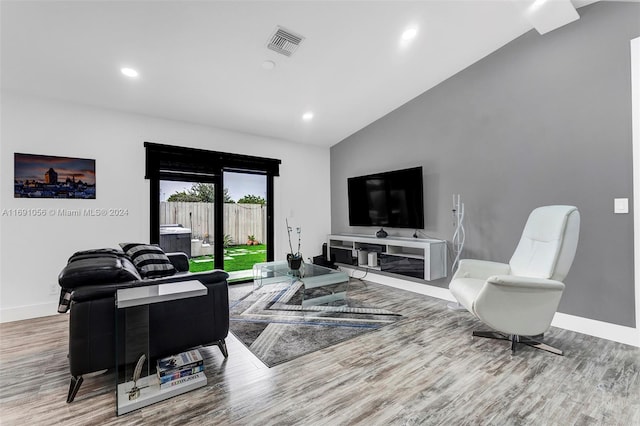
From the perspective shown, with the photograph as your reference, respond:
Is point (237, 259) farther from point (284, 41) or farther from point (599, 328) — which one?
point (599, 328)

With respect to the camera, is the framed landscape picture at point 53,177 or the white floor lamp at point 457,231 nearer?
the framed landscape picture at point 53,177

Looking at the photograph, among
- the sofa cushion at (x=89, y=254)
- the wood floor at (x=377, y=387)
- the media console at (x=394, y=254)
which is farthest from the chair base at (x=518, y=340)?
the sofa cushion at (x=89, y=254)

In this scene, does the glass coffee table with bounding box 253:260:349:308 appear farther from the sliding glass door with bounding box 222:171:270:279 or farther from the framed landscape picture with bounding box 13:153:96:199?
the framed landscape picture with bounding box 13:153:96:199

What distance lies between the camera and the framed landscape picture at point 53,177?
3082mm

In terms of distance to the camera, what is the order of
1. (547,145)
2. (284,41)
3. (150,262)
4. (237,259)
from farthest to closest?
(237,259)
(547,145)
(284,41)
(150,262)

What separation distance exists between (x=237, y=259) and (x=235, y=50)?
3.10m

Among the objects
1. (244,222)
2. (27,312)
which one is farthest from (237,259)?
(27,312)

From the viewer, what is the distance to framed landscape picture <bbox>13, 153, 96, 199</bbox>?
10.1ft

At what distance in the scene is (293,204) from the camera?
5.16 metres

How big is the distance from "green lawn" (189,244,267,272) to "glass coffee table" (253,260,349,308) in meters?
0.80

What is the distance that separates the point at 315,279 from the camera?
10.4 ft

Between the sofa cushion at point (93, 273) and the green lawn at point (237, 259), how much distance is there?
2.56m

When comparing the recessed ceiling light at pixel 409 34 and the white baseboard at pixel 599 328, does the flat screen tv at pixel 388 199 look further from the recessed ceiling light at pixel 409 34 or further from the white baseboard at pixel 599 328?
the white baseboard at pixel 599 328

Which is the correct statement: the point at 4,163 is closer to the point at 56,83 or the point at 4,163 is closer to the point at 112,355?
the point at 56,83
